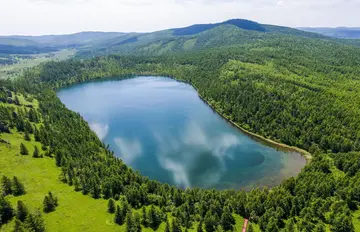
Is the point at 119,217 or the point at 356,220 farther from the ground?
the point at 119,217

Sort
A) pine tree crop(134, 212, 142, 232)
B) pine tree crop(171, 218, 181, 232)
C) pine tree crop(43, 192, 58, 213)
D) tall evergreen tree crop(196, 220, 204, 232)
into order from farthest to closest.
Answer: pine tree crop(43, 192, 58, 213), pine tree crop(134, 212, 142, 232), tall evergreen tree crop(196, 220, 204, 232), pine tree crop(171, 218, 181, 232)

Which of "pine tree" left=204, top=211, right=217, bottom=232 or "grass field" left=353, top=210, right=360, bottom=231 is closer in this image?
"pine tree" left=204, top=211, right=217, bottom=232

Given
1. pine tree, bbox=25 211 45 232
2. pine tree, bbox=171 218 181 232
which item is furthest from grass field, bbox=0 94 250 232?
pine tree, bbox=171 218 181 232

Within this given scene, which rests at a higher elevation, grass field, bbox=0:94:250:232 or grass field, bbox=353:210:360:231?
grass field, bbox=0:94:250:232

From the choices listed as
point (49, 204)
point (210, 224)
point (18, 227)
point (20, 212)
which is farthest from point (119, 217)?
point (20, 212)

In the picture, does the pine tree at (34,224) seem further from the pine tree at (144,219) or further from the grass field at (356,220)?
the grass field at (356,220)

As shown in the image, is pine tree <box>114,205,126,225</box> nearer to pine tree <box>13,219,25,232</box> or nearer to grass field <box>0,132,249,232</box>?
grass field <box>0,132,249,232</box>

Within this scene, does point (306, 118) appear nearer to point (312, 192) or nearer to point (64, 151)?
point (312, 192)

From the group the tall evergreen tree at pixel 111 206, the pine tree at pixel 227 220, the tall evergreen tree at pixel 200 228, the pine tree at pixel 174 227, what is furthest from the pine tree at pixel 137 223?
the pine tree at pixel 227 220

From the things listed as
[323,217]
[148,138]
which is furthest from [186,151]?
[323,217]

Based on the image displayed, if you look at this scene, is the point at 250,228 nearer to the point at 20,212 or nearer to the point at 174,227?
the point at 174,227
